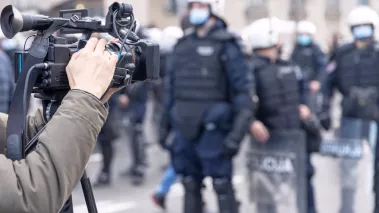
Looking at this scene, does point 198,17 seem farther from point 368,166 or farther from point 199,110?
point 368,166

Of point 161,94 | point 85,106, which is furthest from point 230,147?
point 161,94

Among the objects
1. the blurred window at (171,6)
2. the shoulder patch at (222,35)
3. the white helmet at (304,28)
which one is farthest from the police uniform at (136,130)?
the blurred window at (171,6)

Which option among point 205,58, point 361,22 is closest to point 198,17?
point 205,58

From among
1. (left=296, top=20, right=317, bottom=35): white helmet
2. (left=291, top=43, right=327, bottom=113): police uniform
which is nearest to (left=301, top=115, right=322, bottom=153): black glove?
(left=291, top=43, right=327, bottom=113): police uniform

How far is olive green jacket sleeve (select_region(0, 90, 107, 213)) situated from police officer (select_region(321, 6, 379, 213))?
4.23 m

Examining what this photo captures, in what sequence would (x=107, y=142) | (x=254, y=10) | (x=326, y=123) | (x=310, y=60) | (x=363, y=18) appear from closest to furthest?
(x=363, y=18) → (x=326, y=123) → (x=107, y=142) → (x=310, y=60) → (x=254, y=10)

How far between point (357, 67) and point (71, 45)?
429 centimetres

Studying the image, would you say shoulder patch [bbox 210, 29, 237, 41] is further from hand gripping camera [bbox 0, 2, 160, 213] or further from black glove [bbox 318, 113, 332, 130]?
hand gripping camera [bbox 0, 2, 160, 213]

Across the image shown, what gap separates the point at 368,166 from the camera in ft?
18.4

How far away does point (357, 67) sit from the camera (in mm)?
5840

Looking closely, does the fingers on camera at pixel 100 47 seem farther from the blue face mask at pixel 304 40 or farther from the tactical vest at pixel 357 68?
the blue face mask at pixel 304 40

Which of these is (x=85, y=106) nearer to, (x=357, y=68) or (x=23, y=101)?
(x=23, y=101)

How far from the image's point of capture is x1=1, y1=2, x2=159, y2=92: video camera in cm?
188

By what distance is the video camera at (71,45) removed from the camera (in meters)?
1.88
